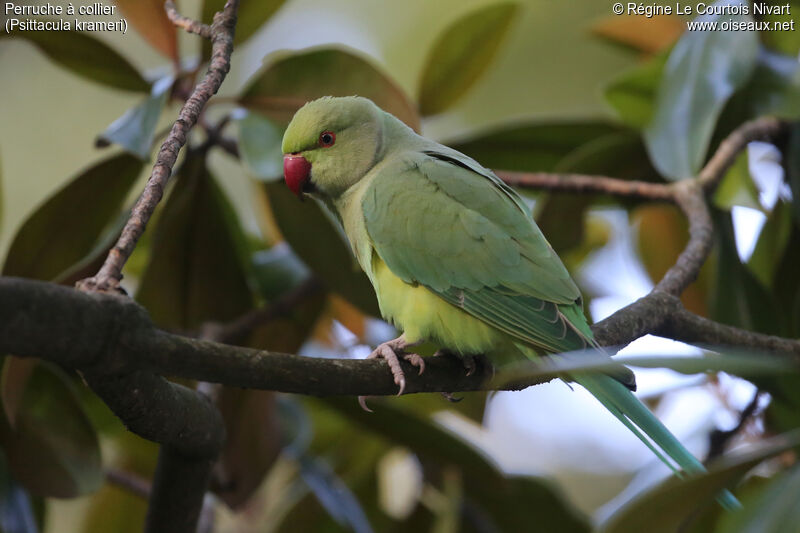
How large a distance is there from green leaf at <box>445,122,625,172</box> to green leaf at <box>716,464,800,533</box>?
160cm

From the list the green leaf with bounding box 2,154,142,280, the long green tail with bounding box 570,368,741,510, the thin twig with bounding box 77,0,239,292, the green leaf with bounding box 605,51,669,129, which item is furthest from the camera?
the green leaf with bounding box 605,51,669,129

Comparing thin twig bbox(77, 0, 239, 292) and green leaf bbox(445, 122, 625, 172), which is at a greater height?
thin twig bbox(77, 0, 239, 292)

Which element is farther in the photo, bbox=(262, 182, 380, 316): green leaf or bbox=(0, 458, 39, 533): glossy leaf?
bbox=(262, 182, 380, 316): green leaf

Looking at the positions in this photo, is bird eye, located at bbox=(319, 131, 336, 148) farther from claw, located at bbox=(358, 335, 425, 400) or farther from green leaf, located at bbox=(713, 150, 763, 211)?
green leaf, located at bbox=(713, 150, 763, 211)

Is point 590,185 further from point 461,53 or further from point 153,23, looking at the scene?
point 153,23

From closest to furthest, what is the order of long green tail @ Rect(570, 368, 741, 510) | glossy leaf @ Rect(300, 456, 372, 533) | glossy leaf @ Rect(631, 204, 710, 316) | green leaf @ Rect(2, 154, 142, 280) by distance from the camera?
long green tail @ Rect(570, 368, 741, 510)
green leaf @ Rect(2, 154, 142, 280)
glossy leaf @ Rect(300, 456, 372, 533)
glossy leaf @ Rect(631, 204, 710, 316)

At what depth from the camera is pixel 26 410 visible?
1.87 metres

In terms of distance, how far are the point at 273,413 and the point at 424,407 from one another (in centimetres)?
64

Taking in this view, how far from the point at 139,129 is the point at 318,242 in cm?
63

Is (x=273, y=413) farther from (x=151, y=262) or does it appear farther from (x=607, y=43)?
(x=607, y=43)

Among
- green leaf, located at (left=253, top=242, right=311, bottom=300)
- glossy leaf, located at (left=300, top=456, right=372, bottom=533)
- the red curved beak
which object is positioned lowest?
glossy leaf, located at (left=300, top=456, right=372, bottom=533)

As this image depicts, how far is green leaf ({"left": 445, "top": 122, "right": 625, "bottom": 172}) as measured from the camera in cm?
260

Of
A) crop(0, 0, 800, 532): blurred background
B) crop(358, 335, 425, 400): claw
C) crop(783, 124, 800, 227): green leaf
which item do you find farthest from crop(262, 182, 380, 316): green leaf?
crop(783, 124, 800, 227): green leaf

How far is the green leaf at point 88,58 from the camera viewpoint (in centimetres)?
215
